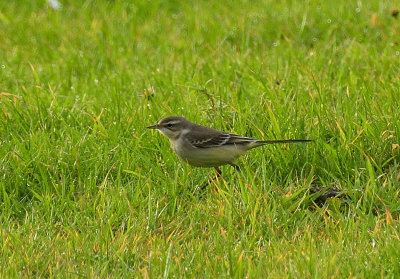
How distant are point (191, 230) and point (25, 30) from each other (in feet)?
20.2

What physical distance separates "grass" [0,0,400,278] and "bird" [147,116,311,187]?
5.5 inches

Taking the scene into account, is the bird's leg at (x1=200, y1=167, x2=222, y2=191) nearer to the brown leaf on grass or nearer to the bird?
the bird

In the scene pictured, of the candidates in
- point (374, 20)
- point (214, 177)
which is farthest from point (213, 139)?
point (374, 20)

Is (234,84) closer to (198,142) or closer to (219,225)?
(198,142)

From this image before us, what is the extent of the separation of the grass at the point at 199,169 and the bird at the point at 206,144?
141 mm

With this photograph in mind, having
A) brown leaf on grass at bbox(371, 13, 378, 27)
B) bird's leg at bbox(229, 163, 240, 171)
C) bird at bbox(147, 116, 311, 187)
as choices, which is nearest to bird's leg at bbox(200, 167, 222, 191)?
bird at bbox(147, 116, 311, 187)

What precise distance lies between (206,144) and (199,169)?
399mm

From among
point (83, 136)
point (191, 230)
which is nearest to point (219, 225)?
point (191, 230)

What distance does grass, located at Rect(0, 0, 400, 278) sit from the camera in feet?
17.2

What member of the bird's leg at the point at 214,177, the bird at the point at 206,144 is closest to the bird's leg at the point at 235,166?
the bird at the point at 206,144

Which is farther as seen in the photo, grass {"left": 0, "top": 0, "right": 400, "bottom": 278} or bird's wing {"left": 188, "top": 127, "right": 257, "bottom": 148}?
bird's wing {"left": 188, "top": 127, "right": 257, "bottom": 148}

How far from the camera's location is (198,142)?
6.64 m

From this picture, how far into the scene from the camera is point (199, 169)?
692cm

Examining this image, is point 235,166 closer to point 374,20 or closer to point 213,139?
point 213,139
